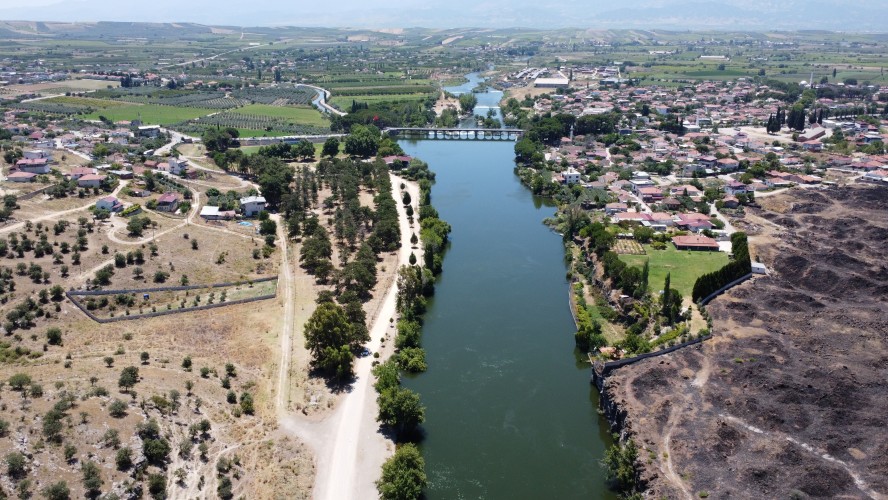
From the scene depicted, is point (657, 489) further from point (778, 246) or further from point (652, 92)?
point (652, 92)

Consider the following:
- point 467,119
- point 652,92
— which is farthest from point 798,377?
point 652,92

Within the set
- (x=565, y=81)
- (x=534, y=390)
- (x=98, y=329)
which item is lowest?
(x=534, y=390)

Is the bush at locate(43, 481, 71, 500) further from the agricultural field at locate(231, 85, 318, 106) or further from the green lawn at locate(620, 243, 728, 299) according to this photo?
the agricultural field at locate(231, 85, 318, 106)

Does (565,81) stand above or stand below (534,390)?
above

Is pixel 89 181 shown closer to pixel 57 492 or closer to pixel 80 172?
pixel 80 172

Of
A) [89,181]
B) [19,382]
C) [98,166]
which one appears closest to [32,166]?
[98,166]
